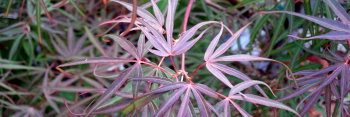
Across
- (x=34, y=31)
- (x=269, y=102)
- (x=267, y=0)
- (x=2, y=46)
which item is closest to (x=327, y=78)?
(x=269, y=102)

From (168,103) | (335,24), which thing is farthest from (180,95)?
(335,24)

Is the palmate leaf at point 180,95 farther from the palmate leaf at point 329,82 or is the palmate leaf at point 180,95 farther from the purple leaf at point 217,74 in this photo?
the palmate leaf at point 329,82

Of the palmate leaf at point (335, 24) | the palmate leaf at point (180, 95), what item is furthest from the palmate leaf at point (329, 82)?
the palmate leaf at point (180, 95)

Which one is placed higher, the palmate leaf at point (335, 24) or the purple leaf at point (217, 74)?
the palmate leaf at point (335, 24)

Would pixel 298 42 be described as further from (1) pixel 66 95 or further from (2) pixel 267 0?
(1) pixel 66 95

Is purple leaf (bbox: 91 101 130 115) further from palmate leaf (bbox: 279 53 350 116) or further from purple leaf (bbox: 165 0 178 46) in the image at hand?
palmate leaf (bbox: 279 53 350 116)

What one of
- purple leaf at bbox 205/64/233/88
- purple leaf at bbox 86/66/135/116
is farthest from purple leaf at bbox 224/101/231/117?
purple leaf at bbox 86/66/135/116

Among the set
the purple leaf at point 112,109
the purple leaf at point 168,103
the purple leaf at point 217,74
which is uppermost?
the purple leaf at point 217,74

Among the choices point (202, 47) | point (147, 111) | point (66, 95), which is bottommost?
point (66, 95)

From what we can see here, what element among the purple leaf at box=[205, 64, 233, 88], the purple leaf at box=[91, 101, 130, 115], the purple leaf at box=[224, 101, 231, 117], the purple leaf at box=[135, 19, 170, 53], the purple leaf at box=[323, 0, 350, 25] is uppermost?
the purple leaf at box=[323, 0, 350, 25]

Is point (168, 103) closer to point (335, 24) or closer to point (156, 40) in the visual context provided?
point (156, 40)

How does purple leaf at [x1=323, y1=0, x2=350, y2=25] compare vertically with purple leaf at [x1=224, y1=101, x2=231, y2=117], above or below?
above
